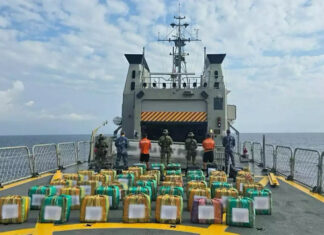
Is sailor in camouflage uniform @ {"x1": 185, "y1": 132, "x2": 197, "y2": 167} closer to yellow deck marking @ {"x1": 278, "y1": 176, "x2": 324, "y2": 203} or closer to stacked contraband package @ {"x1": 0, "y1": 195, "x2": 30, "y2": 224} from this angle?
yellow deck marking @ {"x1": 278, "y1": 176, "x2": 324, "y2": 203}

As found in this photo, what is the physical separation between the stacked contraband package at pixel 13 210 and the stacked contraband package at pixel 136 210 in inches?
74.4

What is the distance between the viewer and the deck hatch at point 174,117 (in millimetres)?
16078

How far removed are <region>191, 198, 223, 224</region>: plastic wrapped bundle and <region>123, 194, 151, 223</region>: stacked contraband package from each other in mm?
905

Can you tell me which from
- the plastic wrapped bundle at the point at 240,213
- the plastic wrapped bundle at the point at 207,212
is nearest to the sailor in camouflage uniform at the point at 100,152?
the plastic wrapped bundle at the point at 207,212

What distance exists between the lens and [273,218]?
647 cm

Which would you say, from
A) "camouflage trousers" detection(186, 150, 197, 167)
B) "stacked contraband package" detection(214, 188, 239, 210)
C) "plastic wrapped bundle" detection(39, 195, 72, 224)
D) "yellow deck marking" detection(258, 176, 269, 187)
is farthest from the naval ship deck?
"camouflage trousers" detection(186, 150, 197, 167)

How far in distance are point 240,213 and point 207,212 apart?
0.60m

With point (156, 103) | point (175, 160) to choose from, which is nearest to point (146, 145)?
point (175, 160)

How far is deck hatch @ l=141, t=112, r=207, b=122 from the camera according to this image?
52.7ft

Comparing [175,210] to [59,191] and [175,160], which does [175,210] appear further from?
[175,160]

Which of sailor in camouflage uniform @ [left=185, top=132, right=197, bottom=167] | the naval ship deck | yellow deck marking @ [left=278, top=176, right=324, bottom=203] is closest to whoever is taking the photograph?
the naval ship deck

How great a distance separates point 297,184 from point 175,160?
18.6 feet

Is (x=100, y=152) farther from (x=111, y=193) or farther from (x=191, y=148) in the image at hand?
(x=111, y=193)

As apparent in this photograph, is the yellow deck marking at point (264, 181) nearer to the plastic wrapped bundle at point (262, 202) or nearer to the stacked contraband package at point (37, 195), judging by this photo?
the plastic wrapped bundle at point (262, 202)
